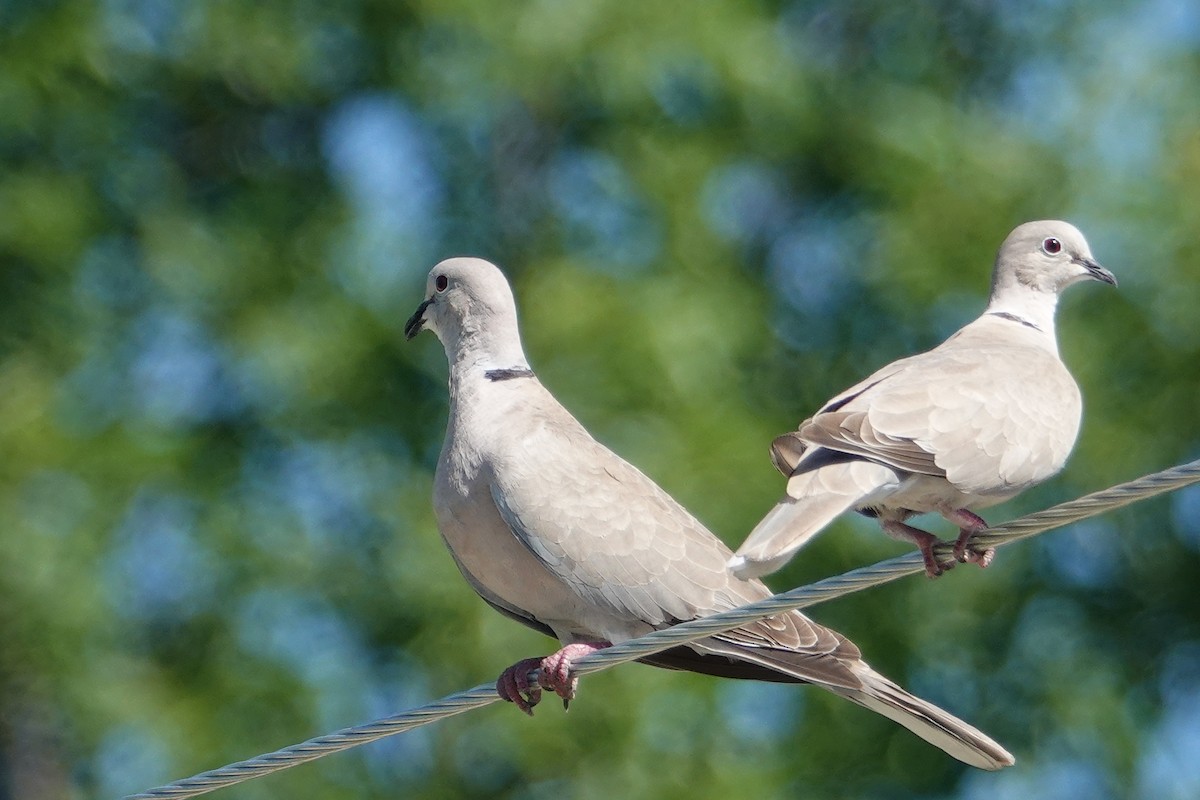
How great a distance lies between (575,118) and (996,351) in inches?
220

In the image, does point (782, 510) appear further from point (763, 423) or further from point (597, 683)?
point (763, 423)

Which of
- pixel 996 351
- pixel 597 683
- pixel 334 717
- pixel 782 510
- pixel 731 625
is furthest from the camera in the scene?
pixel 334 717

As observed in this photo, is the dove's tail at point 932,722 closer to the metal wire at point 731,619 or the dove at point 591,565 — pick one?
the dove at point 591,565

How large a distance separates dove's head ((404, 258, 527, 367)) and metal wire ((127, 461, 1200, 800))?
→ 3.97 ft

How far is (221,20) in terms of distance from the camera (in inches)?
395

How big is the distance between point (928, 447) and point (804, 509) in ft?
1.24

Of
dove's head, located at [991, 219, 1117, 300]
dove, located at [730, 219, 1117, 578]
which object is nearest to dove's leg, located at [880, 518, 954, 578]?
dove, located at [730, 219, 1117, 578]

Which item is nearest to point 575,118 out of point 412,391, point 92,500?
point 412,391

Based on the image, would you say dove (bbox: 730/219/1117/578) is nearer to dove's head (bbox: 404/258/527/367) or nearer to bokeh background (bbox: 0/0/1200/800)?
dove's head (bbox: 404/258/527/367)

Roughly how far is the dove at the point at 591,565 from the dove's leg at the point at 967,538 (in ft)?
1.28

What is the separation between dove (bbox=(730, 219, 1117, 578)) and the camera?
12.9 ft

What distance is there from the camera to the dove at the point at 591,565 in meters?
4.36

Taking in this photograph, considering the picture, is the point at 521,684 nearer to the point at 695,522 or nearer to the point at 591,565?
the point at 591,565

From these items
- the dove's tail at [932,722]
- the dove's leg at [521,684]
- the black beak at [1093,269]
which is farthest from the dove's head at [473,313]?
the black beak at [1093,269]
